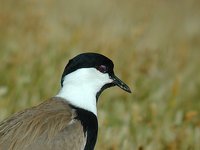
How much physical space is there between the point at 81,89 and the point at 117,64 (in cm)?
402

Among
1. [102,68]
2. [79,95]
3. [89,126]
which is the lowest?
[89,126]

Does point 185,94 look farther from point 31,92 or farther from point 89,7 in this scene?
point 89,7

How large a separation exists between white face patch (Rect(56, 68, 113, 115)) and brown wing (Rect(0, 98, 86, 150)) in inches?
8.6

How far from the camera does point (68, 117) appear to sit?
5855mm

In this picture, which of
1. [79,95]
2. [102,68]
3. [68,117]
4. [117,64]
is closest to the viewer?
[68,117]

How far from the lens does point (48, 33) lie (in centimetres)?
1066

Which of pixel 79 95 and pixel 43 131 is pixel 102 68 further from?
pixel 43 131

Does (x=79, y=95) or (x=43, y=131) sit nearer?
(x=43, y=131)

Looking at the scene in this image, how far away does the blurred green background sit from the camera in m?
7.79

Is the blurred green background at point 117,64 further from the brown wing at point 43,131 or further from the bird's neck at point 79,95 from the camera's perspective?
the brown wing at point 43,131

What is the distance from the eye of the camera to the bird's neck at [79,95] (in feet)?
20.1

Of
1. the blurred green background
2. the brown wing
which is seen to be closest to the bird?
the brown wing

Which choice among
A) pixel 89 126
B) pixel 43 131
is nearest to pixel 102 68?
pixel 89 126

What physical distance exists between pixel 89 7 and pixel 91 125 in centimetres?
827
